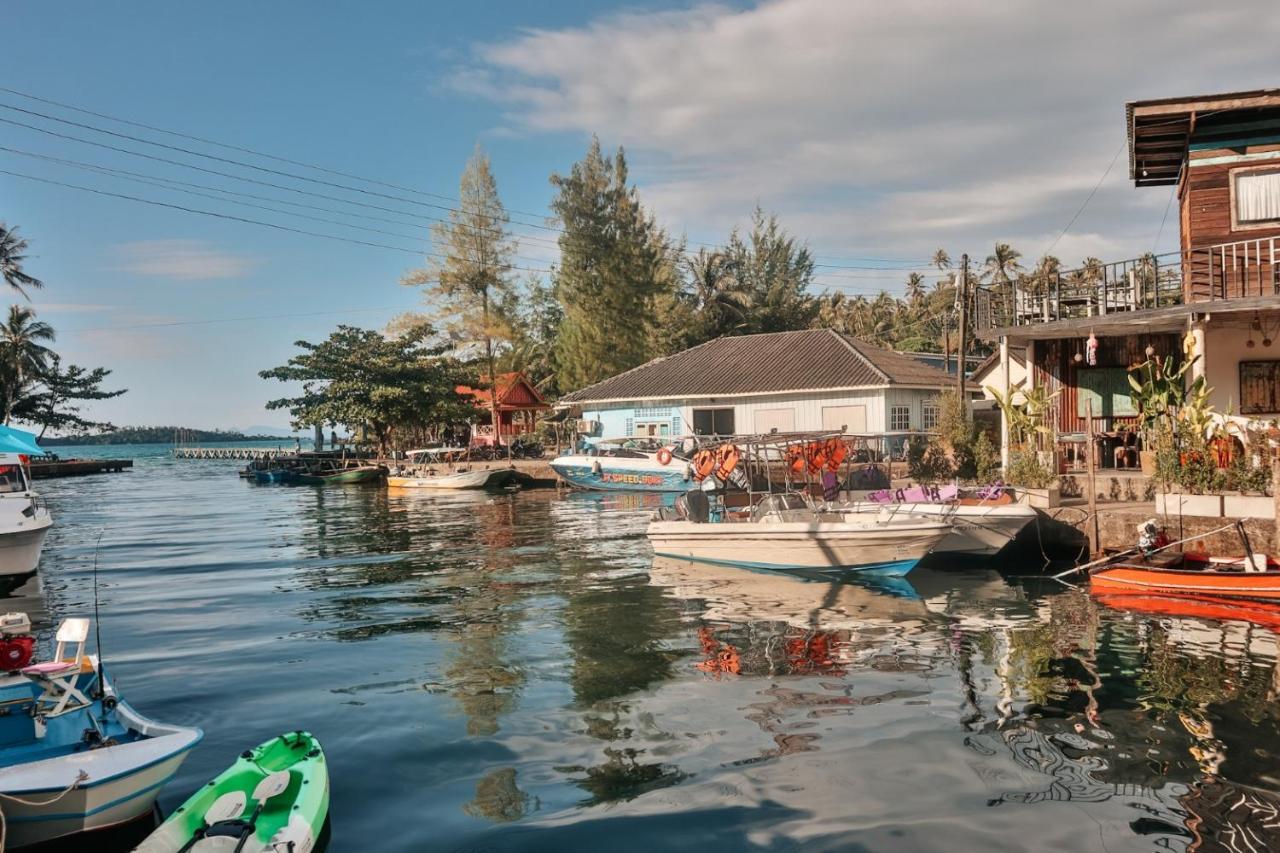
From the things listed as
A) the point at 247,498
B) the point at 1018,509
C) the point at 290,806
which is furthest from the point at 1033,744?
the point at 247,498

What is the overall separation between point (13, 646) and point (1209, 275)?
22.1 m

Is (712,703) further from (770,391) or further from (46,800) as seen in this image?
(770,391)

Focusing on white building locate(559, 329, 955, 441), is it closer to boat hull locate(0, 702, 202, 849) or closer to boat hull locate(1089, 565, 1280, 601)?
boat hull locate(1089, 565, 1280, 601)

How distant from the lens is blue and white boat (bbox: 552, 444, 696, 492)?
36.8m

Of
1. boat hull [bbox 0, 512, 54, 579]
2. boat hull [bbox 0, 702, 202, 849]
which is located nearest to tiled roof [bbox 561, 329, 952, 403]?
A: boat hull [bbox 0, 512, 54, 579]

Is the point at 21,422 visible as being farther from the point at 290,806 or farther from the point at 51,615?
the point at 290,806

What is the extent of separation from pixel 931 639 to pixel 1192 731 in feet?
14.4

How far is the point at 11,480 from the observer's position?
2069cm

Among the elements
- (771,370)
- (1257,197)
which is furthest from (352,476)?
(1257,197)

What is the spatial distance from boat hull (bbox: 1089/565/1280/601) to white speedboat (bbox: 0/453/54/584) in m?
21.2

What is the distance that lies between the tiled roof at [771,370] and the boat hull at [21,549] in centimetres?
2735

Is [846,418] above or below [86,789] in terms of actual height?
above

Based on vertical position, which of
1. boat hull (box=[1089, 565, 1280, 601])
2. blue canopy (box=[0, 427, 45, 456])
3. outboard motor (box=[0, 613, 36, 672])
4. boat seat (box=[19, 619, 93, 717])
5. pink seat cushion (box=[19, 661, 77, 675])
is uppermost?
blue canopy (box=[0, 427, 45, 456])

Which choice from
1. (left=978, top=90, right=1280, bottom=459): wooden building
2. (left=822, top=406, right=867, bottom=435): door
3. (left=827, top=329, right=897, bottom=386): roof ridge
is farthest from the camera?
(left=822, top=406, right=867, bottom=435): door
